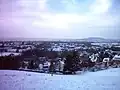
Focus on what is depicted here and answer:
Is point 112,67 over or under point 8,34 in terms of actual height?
under

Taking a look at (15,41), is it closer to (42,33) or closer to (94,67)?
(42,33)

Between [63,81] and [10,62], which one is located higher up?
[10,62]

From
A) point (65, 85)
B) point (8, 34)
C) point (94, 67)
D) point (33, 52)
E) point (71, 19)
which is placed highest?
point (71, 19)

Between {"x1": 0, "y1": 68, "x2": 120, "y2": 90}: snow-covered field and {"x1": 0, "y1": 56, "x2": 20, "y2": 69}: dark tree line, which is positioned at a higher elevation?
{"x1": 0, "y1": 56, "x2": 20, "y2": 69}: dark tree line

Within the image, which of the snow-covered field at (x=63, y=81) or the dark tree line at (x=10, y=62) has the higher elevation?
the dark tree line at (x=10, y=62)

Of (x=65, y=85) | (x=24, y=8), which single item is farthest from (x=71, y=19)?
(x=65, y=85)

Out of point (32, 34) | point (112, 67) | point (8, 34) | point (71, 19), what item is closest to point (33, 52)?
point (32, 34)

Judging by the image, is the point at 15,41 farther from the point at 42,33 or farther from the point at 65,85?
the point at 65,85
